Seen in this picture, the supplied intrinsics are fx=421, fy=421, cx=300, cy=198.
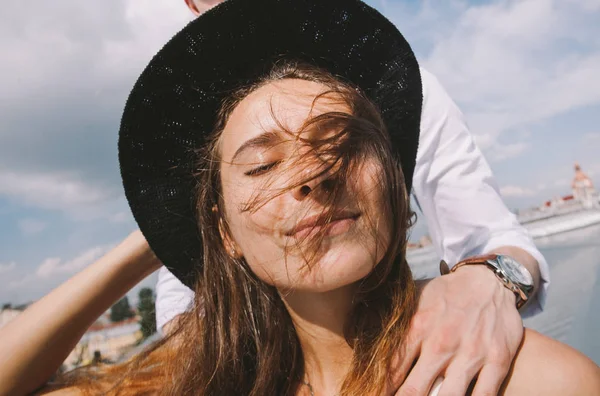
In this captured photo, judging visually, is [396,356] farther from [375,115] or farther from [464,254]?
[464,254]

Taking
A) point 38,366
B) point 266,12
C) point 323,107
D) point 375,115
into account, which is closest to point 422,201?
point 375,115

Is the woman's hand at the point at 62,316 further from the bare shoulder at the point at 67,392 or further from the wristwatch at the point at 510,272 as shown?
the wristwatch at the point at 510,272

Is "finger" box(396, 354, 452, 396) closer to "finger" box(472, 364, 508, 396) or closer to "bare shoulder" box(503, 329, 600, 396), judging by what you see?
"finger" box(472, 364, 508, 396)

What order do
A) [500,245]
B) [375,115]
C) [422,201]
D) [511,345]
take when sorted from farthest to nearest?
[422,201], [500,245], [375,115], [511,345]

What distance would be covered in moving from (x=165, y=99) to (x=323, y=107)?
666 mm

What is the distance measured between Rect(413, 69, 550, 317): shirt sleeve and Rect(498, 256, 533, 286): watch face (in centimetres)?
41

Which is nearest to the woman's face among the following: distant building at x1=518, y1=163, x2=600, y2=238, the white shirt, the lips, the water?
the lips

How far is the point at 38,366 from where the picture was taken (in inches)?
77.9

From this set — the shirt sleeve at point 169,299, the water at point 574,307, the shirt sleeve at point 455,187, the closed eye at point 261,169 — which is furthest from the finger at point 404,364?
the shirt sleeve at point 169,299

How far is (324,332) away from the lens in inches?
70.4

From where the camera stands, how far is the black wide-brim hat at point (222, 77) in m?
1.64

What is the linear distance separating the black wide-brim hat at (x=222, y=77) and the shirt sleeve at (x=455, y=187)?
62cm

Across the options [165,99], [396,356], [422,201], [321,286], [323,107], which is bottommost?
[396,356]

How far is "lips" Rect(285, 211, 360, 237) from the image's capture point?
141 centimetres
